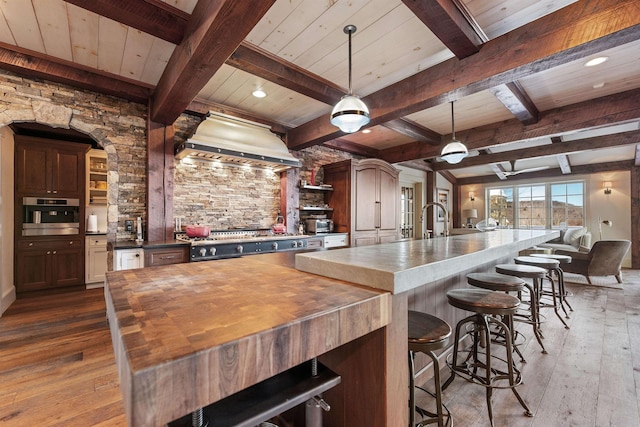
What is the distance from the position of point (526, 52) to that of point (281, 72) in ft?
6.83

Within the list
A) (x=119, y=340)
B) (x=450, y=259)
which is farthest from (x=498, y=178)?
(x=119, y=340)

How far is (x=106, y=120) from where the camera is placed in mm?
3229

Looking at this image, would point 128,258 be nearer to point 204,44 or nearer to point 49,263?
point 204,44

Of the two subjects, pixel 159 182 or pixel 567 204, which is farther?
pixel 567 204

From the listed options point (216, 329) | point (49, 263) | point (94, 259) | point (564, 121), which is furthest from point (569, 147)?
point (49, 263)

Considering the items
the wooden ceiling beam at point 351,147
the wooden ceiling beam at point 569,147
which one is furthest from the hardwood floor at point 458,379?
the wooden ceiling beam at point 351,147

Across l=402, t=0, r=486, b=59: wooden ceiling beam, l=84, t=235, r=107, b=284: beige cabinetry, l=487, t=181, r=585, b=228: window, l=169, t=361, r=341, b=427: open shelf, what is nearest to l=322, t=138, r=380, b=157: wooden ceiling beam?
l=402, t=0, r=486, b=59: wooden ceiling beam

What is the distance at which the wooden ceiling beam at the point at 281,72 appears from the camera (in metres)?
2.44

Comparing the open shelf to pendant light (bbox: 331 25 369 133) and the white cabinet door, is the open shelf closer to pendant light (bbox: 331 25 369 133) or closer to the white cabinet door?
pendant light (bbox: 331 25 369 133)

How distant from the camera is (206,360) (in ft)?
1.96

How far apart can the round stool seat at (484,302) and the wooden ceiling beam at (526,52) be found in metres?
1.83

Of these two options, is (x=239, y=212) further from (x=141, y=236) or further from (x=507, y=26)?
(x=507, y=26)

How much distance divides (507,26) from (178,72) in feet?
9.19

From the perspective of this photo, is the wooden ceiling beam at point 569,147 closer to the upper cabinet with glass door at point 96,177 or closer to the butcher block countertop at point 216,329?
the butcher block countertop at point 216,329
